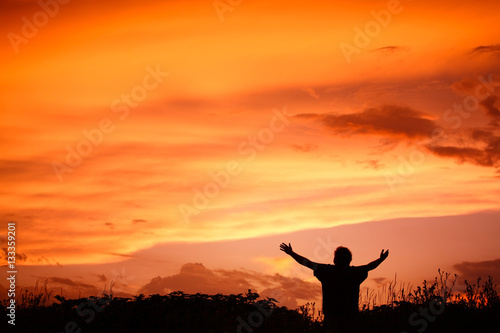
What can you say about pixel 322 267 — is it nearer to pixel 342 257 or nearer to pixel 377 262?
pixel 342 257

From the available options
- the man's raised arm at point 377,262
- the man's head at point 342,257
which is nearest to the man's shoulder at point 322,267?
the man's head at point 342,257

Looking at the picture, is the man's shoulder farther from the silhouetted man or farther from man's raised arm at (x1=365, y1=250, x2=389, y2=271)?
man's raised arm at (x1=365, y1=250, x2=389, y2=271)

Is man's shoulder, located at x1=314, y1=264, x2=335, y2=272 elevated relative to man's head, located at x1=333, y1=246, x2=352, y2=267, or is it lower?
lower

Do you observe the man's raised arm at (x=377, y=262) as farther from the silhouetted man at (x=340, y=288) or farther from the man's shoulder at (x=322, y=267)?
the man's shoulder at (x=322, y=267)

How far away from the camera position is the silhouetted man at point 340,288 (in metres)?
11.9

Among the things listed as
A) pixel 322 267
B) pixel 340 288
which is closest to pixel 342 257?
pixel 322 267

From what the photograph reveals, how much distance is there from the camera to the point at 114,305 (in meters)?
14.9

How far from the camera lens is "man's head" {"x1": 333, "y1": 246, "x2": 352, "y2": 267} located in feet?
39.4

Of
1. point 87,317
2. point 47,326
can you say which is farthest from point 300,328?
point 47,326

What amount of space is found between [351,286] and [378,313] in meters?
2.72

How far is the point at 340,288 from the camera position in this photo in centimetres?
1198

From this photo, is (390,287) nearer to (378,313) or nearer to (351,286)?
(378,313)

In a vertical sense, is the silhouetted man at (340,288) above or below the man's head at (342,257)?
below

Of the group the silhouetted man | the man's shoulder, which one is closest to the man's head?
the silhouetted man
